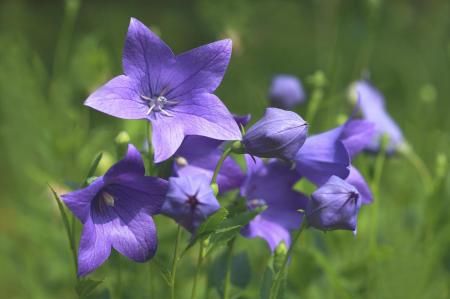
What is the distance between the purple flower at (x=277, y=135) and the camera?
97cm

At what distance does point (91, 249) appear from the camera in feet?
3.13

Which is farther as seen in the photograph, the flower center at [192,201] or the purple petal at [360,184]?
the purple petal at [360,184]

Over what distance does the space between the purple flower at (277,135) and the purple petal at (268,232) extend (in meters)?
0.19

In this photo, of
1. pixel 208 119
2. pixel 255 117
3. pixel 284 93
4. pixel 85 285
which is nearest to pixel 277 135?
pixel 208 119

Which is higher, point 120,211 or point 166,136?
point 166,136

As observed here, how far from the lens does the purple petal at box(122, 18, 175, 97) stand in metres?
1.00

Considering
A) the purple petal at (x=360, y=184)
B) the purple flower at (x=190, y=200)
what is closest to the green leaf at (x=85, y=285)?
the purple flower at (x=190, y=200)

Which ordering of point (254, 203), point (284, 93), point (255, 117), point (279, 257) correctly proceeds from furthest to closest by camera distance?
point (255, 117), point (284, 93), point (254, 203), point (279, 257)

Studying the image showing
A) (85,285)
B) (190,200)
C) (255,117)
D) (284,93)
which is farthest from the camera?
(255,117)

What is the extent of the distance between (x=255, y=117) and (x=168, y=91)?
132 cm

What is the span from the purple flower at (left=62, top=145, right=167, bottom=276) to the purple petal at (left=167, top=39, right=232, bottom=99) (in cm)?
16

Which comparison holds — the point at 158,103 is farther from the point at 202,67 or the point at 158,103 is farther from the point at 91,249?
the point at 91,249

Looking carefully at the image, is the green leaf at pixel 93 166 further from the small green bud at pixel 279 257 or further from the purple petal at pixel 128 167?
the small green bud at pixel 279 257

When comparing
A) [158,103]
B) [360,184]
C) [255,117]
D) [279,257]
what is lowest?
[255,117]
